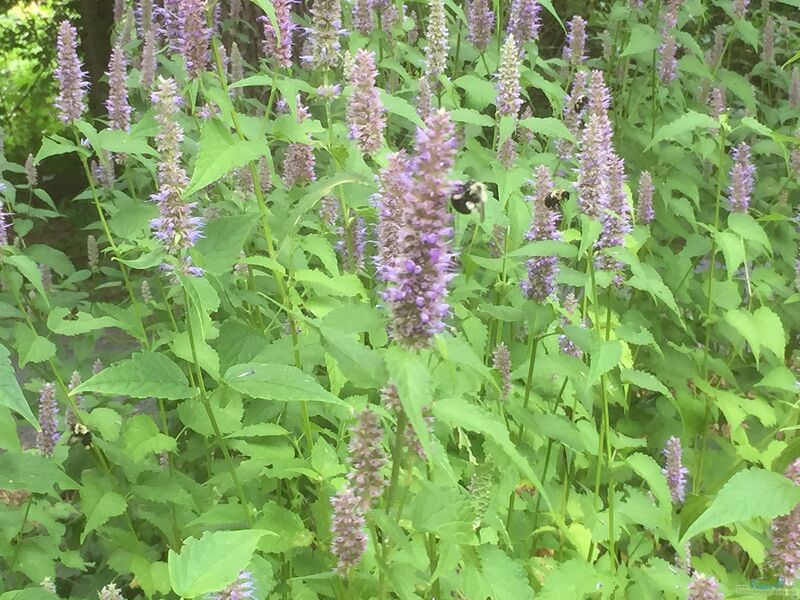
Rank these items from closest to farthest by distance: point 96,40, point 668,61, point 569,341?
1. point 569,341
2. point 668,61
3. point 96,40

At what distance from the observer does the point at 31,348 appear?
2.96m

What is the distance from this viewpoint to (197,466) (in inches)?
144

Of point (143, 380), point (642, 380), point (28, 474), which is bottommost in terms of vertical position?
point (28, 474)

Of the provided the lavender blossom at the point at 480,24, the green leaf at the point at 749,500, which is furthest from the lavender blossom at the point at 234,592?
the lavender blossom at the point at 480,24

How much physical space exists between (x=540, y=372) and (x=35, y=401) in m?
3.12

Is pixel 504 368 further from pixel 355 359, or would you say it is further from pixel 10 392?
pixel 10 392

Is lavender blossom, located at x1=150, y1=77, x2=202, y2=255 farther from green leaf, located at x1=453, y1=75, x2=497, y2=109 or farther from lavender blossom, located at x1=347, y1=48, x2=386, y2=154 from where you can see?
green leaf, located at x1=453, y1=75, x2=497, y2=109

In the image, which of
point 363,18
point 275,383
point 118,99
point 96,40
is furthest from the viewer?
point 96,40

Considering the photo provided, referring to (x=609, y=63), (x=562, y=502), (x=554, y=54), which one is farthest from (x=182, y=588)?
(x=554, y=54)

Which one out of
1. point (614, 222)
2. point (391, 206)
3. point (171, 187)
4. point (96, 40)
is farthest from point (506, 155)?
point (96, 40)

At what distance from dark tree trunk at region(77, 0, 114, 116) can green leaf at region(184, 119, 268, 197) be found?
26.4ft

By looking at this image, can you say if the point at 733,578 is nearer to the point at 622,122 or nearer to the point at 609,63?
the point at 622,122

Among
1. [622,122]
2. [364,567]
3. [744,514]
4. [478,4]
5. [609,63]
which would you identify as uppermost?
[478,4]

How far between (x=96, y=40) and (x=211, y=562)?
946cm
